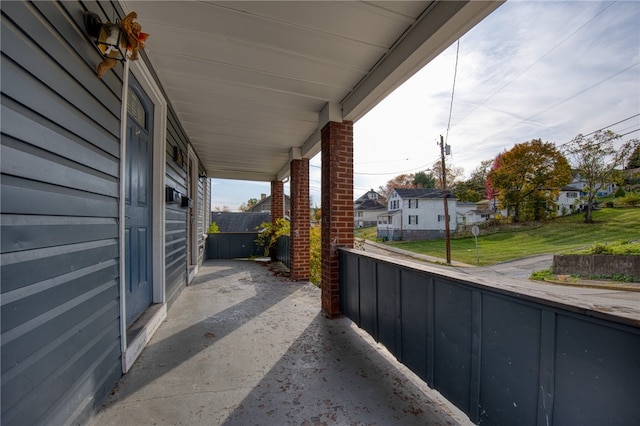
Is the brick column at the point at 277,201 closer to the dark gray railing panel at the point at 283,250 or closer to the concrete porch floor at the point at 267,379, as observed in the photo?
the dark gray railing panel at the point at 283,250

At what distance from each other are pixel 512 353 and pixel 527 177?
15.1 metres

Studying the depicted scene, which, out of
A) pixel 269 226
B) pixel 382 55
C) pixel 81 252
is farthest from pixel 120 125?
pixel 269 226

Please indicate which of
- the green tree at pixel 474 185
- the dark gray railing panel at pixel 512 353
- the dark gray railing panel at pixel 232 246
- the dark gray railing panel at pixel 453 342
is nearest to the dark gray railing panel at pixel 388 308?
the dark gray railing panel at pixel 512 353

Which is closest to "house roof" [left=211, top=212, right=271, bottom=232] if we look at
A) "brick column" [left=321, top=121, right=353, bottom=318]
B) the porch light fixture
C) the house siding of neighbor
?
"brick column" [left=321, top=121, right=353, bottom=318]

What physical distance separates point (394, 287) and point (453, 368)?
68 cm

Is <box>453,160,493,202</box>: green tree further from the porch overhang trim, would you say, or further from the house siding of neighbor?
the house siding of neighbor

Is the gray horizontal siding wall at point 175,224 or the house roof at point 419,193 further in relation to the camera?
the house roof at point 419,193

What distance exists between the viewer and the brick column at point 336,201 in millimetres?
3227

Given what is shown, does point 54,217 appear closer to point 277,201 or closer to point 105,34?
point 105,34

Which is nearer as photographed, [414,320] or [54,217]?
[54,217]

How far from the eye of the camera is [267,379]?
1.97m

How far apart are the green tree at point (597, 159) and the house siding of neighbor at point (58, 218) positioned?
15.5ft

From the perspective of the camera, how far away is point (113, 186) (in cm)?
179

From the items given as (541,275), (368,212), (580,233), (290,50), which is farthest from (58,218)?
(368,212)
